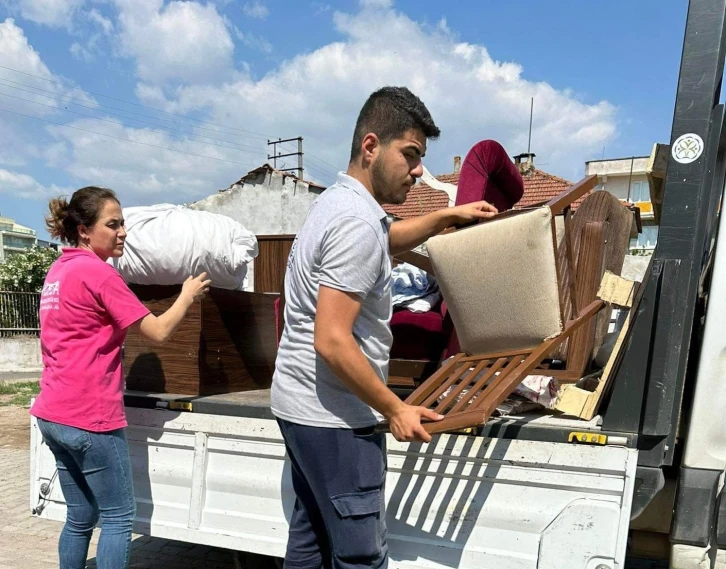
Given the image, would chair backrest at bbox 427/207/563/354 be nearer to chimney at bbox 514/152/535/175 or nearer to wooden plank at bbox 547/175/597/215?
wooden plank at bbox 547/175/597/215

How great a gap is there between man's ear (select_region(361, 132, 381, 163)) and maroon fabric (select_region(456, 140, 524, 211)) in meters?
1.10

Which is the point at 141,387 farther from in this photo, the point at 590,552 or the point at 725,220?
the point at 725,220

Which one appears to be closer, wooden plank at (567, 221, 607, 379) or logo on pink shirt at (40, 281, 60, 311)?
logo on pink shirt at (40, 281, 60, 311)

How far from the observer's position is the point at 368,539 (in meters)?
1.65

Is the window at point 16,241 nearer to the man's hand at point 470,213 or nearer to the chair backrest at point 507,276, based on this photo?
the chair backrest at point 507,276

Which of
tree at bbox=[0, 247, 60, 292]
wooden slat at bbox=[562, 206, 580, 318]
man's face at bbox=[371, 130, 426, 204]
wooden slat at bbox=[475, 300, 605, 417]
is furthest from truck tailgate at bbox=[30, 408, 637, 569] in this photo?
tree at bbox=[0, 247, 60, 292]

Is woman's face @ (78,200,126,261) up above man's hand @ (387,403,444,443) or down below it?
above

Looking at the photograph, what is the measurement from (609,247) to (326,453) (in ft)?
5.63

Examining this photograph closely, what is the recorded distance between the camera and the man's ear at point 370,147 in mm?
1677

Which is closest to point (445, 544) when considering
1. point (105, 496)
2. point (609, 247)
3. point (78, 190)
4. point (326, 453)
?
point (326, 453)

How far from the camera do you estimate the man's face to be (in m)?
1.67

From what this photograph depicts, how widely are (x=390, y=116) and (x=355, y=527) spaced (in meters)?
1.10

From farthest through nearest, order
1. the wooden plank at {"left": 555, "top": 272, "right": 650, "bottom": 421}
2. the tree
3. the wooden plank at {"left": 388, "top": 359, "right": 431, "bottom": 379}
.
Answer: the tree, the wooden plank at {"left": 388, "top": 359, "right": 431, "bottom": 379}, the wooden plank at {"left": 555, "top": 272, "right": 650, "bottom": 421}

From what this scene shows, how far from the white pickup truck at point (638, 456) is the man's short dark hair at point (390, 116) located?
0.80 metres
